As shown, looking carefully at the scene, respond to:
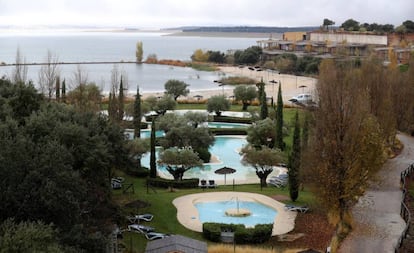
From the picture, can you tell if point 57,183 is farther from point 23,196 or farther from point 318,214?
point 318,214

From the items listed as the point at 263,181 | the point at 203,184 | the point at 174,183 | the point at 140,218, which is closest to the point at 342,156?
the point at 140,218

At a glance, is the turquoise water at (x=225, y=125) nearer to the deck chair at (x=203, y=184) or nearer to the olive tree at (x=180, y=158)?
the deck chair at (x=203, y=184)

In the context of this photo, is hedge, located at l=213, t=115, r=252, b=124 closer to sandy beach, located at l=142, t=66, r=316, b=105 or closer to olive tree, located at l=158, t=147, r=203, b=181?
sandy beach, located at l=142, t=66, r=316, b=105

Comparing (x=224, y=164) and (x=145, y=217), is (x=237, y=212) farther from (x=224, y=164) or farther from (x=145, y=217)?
(x=224, y=164)

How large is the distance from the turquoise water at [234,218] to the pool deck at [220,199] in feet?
0.86

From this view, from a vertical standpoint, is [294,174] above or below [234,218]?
above

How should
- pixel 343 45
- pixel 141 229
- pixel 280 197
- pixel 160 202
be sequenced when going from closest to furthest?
pixel 141 229 → pixel 160 202 → pixel 280 197 → pixel 343 45

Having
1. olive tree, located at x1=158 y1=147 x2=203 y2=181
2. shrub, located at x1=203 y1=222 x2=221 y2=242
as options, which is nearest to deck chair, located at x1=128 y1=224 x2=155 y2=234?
shrub, located at x1=203 y1=222 x2=221 y2=242

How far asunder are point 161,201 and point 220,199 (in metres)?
2.79

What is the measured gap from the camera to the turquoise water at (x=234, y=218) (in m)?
21.8

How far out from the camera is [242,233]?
19031 mm

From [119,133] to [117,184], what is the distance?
5.63 metres

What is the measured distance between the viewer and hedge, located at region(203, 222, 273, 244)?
1897 cm

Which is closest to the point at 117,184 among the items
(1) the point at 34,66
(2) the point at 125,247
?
(2) the point at 125,247
